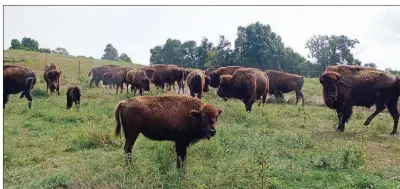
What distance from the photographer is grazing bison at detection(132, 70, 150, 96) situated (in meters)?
22.7

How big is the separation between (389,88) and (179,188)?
338 inches

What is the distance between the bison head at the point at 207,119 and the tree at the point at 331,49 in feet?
164

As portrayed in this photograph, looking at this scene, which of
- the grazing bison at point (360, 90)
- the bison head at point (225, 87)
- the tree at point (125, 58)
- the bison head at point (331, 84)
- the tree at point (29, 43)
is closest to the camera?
the grazing bison at point (360, 90)

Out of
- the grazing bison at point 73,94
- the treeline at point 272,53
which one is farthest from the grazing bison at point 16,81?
the treeline at point 272,53

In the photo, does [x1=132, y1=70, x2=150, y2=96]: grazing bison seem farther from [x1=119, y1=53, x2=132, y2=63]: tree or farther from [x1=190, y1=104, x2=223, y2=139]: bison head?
[x1=119, y1=53, x2=132, y2=63]: tree

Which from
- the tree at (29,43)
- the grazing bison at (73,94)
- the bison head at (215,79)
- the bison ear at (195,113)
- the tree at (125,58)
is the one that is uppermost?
the tree at (29,43)

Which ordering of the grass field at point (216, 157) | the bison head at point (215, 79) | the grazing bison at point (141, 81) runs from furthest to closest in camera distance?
the grazing bison at point (141, 81) → the bison head at point (215, 79) → the grass field at point (216, 157)

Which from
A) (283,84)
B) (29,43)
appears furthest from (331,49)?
(29,43)

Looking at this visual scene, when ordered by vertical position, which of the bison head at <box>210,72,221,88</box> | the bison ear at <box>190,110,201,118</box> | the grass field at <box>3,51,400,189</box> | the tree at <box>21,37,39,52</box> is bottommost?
the grass field at <box>3,51,400,189</box>

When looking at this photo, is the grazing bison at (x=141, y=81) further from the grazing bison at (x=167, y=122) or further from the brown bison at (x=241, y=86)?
the grazing bison at (x=167, y=122)

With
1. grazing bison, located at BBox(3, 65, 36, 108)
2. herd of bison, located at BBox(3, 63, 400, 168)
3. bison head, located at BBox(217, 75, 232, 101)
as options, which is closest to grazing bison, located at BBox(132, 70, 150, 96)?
herd of bison, located at BBox(3, 63, 400, 168)

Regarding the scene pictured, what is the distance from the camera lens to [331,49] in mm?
58125

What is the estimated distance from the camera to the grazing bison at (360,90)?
1220cm

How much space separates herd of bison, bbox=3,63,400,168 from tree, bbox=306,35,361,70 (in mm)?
34632
